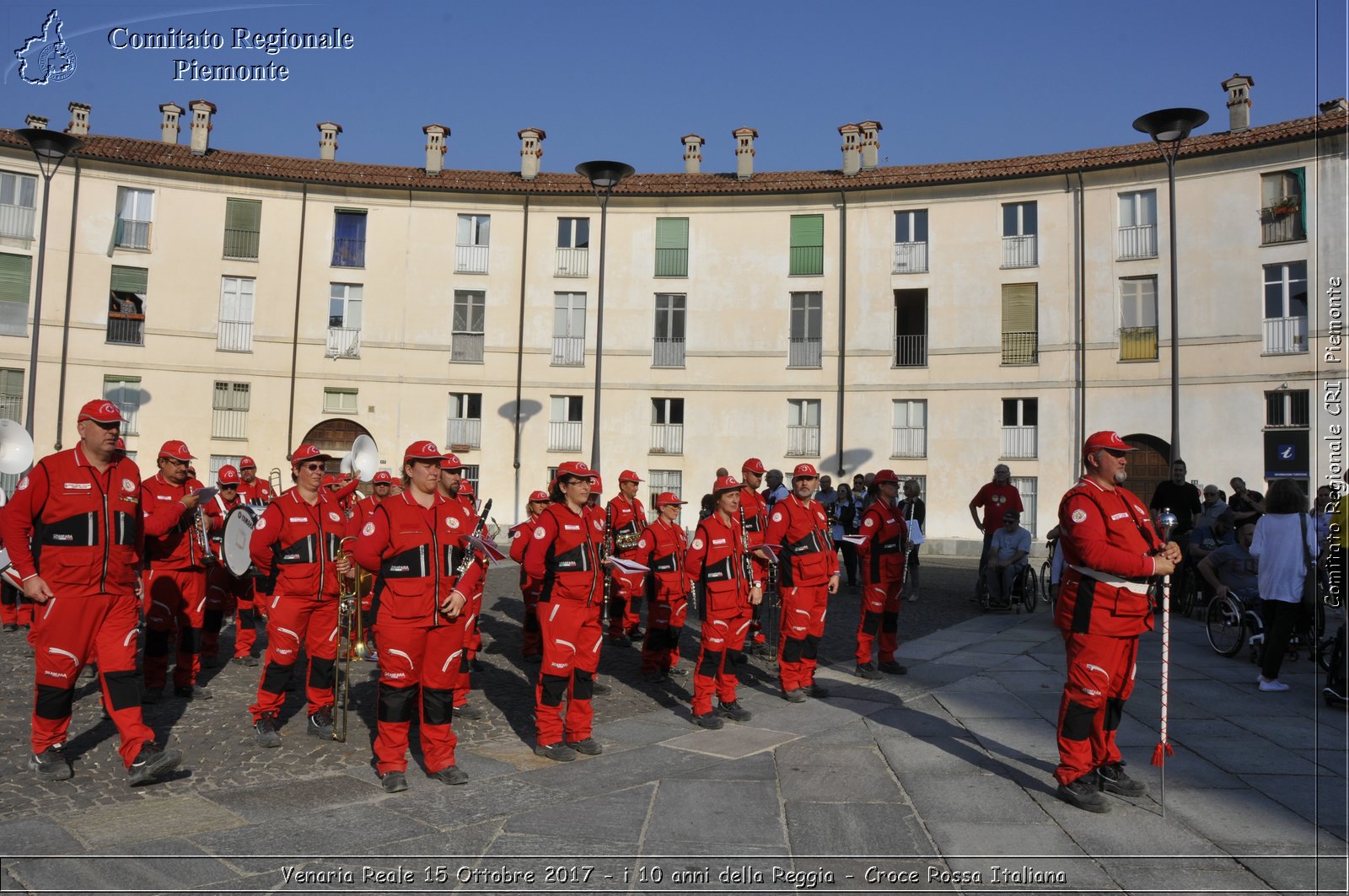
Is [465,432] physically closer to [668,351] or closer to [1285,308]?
[668,351]

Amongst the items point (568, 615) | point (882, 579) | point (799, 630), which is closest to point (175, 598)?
point (568, 615)

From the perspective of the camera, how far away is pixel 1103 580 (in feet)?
19.1

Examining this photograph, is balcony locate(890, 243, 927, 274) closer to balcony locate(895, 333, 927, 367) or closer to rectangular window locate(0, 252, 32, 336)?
balcony locate(895, 333, 927, 367)

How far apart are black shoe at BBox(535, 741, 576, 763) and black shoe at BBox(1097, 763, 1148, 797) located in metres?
3.41

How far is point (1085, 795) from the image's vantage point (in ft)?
18.7

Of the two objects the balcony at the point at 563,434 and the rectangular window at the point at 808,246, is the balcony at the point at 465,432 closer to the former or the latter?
the balcony at the point at 563,434

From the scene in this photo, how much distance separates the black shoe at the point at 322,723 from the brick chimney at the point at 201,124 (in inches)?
1304

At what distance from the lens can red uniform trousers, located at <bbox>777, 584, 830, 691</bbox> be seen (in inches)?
353

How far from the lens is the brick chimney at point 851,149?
34.4m

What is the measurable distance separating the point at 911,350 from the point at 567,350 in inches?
456

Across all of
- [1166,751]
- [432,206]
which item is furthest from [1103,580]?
[432,206]

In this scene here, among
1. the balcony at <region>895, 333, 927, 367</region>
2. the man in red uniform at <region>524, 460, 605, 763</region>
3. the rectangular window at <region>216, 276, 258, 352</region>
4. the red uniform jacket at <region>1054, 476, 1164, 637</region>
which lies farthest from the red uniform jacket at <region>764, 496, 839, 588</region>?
the rectangular window at <region>216, 276, 258, 352</region>

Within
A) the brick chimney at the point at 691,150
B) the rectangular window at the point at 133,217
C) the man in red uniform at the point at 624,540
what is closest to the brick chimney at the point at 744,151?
the brick chimney at the point at 691,150

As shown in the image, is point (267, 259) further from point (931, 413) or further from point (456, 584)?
point (456, 584)
